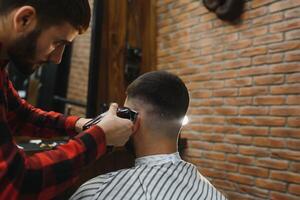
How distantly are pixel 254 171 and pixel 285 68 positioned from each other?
0.79m

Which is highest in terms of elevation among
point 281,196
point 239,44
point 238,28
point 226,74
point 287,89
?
point 238,28

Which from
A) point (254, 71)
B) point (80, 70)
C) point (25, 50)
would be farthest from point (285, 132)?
point (80, 70)

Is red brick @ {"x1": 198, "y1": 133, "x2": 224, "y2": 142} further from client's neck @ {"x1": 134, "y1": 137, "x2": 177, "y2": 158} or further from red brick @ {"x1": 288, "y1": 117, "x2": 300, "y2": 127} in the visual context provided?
client's neck @ {"x1": 134, "y1": 137, "x2": 177, "y2": 158}

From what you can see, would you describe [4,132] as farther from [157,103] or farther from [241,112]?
[241,112]

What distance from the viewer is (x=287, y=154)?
243 centimetres

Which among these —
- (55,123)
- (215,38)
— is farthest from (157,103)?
(215,38)

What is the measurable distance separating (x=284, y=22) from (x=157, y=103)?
1558 mm

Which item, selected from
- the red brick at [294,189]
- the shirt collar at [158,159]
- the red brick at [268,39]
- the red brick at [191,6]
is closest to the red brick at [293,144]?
the red brick at [294,189]

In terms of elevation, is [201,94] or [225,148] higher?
[201,94]

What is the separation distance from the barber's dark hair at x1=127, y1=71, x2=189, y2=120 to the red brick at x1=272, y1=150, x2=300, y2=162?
1344mm

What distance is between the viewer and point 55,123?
1.41 meters

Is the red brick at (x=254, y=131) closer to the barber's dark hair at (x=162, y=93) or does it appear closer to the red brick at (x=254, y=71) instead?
the red brick at (x=254, y=71)

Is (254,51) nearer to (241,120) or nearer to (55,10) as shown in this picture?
(241,120)

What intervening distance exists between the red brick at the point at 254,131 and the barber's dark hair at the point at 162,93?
140cm
